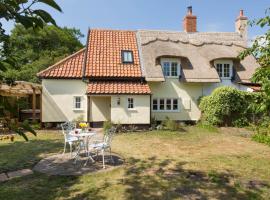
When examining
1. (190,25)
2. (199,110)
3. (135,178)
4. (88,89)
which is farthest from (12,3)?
(190,25)

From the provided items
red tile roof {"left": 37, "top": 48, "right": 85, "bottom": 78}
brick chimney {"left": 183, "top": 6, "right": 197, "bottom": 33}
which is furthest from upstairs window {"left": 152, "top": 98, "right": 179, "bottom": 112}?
brick chimney {"left": 183, "top": 6, "right": 197, "bottom": 33}

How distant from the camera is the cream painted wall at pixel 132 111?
18.5 metres

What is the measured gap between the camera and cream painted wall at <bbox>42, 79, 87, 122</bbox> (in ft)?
62.7

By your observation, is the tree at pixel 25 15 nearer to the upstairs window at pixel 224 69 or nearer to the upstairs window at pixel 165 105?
the upstairs window at pixel 165 105

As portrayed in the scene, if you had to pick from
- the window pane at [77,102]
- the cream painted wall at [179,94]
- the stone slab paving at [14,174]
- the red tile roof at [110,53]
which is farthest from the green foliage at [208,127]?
the stone slab paving at [14,174]

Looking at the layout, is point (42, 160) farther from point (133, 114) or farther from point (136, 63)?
point (136, 63)

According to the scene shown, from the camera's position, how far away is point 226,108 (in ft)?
60.2

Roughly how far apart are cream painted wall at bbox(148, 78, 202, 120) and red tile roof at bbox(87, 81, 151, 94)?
151 cm

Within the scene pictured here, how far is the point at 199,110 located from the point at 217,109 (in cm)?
297

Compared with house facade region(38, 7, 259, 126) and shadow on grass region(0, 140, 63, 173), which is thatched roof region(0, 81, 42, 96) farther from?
shadow on grass region(0, 140, 63, 173)

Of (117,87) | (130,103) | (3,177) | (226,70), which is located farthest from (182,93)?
(3,177)

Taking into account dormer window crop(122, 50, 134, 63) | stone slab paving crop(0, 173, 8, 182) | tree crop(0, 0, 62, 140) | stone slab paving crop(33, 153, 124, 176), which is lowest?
stone slab paving crop(0, 173, 8, 182)

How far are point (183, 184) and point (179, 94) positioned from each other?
13924 mm

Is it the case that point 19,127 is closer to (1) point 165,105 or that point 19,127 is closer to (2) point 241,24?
(1) point 165,105
